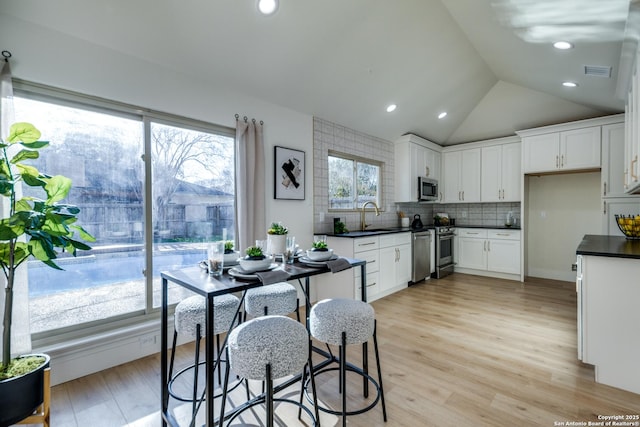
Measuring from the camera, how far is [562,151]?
466 cm

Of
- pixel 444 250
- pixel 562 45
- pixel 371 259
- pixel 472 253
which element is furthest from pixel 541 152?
pixel 371 259

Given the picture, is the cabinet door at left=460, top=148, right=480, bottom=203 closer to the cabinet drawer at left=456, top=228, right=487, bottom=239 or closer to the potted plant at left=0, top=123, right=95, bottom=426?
the cabinet drawer at left=456, top=228, right=487, bottom=239

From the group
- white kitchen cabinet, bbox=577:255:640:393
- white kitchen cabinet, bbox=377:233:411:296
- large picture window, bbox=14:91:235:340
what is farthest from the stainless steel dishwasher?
large picture window, bbox=14:91:235:340

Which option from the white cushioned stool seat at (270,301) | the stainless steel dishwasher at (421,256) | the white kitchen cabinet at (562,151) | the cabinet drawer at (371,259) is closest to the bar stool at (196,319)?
the white cushioned stool seat at (270,301)

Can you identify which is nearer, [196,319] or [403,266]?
[196,319]

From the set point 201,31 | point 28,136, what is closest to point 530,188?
point 201,31

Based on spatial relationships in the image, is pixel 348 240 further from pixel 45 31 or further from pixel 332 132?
pixel 45 31

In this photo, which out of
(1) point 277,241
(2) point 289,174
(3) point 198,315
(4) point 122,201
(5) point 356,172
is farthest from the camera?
(5) point 356,172

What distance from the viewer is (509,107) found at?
513 cm

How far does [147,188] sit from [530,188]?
6001mm

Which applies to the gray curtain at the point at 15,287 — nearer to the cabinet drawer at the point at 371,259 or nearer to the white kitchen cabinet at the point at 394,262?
the cabinet drawer at the point at 371,259

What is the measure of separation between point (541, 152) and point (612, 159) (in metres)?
0.86

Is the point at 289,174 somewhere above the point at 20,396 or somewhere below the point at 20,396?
above

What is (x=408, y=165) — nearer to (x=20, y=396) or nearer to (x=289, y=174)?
(x=289, y=174)
